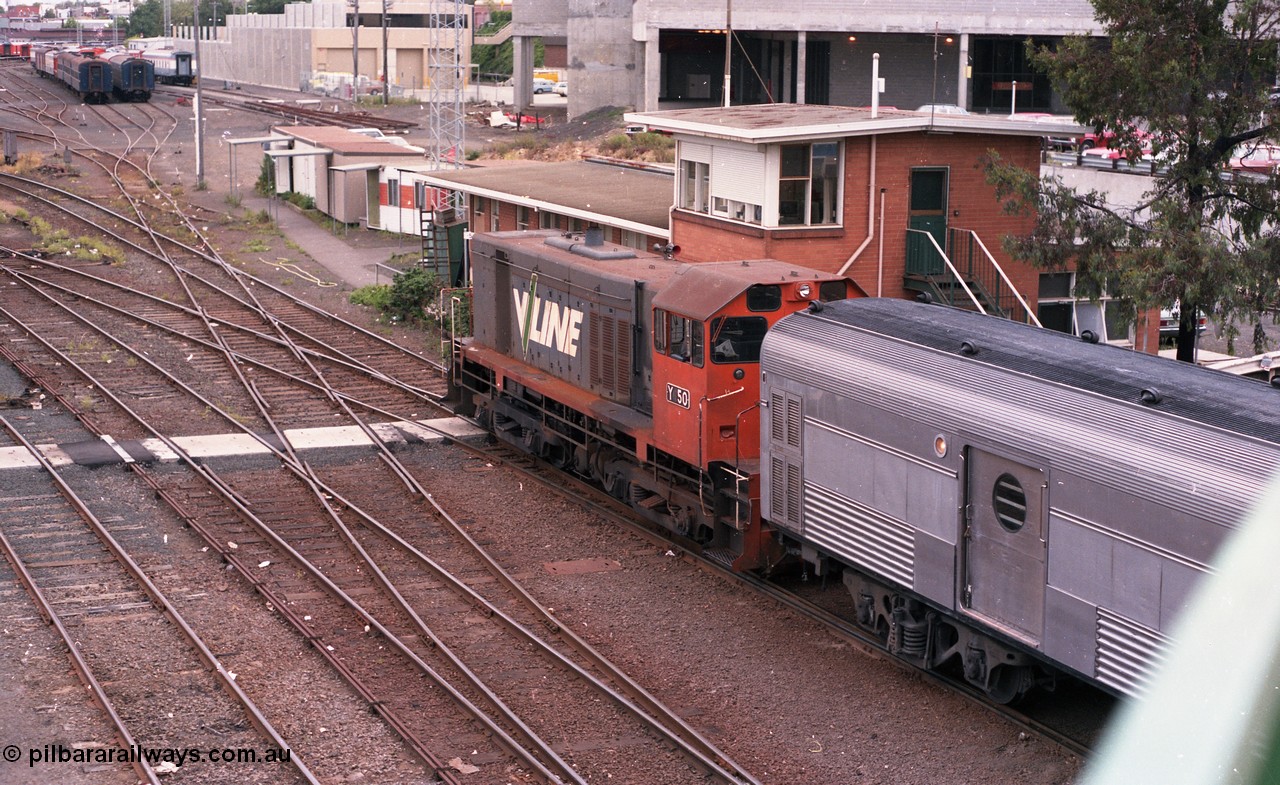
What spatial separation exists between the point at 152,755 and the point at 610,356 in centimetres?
899

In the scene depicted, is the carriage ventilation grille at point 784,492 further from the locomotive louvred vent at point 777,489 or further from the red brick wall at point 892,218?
the red brick wall at point 892,218

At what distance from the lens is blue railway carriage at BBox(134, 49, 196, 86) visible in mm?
100750

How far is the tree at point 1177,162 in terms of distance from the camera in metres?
17.6

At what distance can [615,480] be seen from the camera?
64.4 feet

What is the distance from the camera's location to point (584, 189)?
3028 cm

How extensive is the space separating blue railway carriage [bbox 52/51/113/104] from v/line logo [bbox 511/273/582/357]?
230ft

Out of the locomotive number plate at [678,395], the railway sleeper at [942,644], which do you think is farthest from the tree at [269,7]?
the railway sleeper at [942,644]

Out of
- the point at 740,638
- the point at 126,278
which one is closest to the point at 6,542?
the point at 740,638

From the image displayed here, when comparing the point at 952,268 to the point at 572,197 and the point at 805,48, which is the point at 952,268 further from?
the point at 805,48

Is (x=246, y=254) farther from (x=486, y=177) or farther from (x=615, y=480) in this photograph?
(x=615, y=480)

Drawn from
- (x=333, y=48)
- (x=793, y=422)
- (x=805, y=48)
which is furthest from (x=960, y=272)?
(x=333, y=48)

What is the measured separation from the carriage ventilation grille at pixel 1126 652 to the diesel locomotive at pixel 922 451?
17mm

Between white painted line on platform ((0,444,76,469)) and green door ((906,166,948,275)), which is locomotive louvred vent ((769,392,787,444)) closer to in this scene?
green door ((906,166,948,275))

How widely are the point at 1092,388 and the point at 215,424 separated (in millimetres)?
16840
